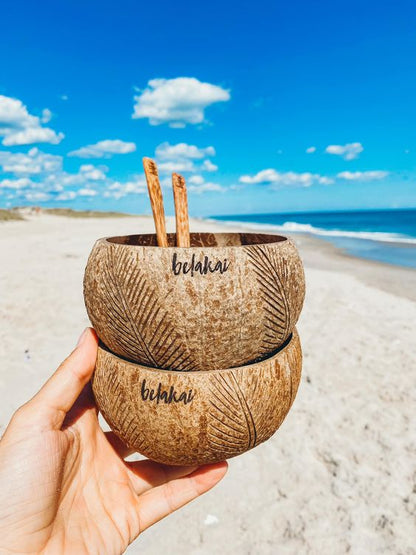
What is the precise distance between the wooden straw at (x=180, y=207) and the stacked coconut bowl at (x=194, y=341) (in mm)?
42

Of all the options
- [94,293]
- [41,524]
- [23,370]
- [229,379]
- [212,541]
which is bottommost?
[212,541]

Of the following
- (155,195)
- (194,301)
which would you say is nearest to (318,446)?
(194,301)

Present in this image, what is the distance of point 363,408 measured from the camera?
425 centimetres

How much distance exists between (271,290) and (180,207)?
559mm

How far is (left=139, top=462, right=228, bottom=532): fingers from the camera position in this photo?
81.6 inches

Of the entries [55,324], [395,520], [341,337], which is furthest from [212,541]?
[55,324]

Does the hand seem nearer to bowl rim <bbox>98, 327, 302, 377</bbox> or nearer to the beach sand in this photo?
bowl rim <bbox>98, 327, 302, 377</bbox>

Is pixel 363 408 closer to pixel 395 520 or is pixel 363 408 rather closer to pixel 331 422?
pixel 331 422

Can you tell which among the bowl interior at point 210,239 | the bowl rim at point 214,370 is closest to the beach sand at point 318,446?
the bowl rim at point 214,370

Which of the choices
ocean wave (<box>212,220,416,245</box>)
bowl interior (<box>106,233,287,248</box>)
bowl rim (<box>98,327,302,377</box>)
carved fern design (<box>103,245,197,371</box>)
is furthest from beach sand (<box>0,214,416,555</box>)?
ocean wave (<box>212,220,416,245</box>)

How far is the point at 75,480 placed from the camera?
1.88m

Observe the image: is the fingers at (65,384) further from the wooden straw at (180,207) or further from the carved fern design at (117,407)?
the wooden straw at (180,207)

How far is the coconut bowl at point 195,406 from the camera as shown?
56.1 inches

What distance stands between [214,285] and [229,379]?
37 centimetres
